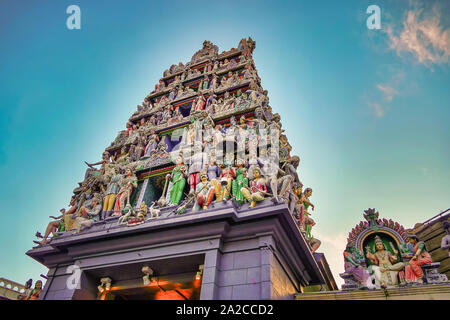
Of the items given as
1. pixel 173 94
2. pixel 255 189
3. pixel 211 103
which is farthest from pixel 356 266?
pixel 173 94

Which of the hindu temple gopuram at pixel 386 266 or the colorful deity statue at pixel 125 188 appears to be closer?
the hindu temple gopuram at pixel 386 266

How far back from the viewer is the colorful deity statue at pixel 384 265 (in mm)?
9562

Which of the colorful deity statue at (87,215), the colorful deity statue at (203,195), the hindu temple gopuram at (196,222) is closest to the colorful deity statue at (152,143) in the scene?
the hindu temple gopuram at (196,222)

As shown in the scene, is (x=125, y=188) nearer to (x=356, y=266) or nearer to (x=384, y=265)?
(x=356, y=266)

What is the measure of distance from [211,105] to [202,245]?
891cm

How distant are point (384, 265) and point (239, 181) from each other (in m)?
5.35

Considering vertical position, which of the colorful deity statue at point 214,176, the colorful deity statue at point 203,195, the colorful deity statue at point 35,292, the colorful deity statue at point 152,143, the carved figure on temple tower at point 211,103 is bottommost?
the colorful deity statue at point 35,292

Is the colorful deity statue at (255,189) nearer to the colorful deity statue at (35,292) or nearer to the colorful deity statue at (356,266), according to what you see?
the colorful deity statue at (356,266)

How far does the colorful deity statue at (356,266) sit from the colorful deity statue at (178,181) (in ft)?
20.6

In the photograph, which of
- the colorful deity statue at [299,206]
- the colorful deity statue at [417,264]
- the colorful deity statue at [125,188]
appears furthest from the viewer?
the colorful deity statue at [125,188]

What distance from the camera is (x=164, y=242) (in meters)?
10.4

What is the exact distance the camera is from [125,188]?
13734 mm

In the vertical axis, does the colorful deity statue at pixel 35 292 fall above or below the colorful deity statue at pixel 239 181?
below
